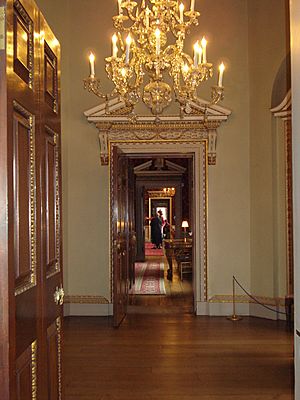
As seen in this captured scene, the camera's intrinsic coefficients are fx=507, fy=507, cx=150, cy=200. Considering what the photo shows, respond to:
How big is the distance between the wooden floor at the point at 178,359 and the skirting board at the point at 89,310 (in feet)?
1.05

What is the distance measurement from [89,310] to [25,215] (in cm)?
570

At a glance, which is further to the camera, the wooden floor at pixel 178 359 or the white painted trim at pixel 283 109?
the white painted trim at pixel 283 109

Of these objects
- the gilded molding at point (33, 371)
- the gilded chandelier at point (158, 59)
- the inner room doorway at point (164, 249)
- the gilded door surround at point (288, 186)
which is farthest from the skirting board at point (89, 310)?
the gilded molding at point (33, 371)

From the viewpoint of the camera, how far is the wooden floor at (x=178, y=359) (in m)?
4.33

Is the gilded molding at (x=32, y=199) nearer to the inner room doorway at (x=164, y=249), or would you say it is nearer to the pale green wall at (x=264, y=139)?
the pale green wall at (x=264, y=139)

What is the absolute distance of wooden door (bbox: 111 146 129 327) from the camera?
6.84m

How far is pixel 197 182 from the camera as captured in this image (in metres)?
7.77

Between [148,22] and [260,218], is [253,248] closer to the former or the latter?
[260,218]

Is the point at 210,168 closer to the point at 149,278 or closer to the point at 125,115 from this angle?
the point at 125,115

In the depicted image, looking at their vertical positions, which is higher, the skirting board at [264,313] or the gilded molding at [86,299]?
the gilded molding at [86,299]

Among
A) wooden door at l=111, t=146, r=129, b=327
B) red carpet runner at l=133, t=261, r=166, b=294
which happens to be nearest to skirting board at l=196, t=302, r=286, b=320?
wooden door at l=111, t=146, r=129, b=327

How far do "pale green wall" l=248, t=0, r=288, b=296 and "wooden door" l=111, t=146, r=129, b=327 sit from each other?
77.0 inches

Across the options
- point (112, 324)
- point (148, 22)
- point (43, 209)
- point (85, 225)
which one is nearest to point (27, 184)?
point (43, 209)

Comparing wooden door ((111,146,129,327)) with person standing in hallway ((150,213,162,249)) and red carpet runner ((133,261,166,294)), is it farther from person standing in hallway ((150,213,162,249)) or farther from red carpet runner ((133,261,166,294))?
person standing in hallway ((150,213,162,249))
